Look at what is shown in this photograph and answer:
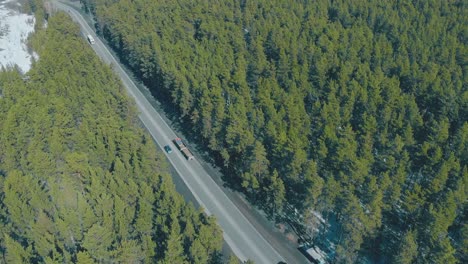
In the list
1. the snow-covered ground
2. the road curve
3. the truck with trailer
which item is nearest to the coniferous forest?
the truck with trailer

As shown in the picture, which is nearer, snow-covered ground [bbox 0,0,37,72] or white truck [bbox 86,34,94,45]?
snow-covered ground [bbox 0,0,37,72]

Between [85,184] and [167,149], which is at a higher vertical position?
[85,184]

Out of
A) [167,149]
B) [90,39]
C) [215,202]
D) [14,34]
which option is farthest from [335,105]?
[14,34]

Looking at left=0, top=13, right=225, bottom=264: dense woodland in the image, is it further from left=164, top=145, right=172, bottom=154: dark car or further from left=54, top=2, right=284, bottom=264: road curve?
left=164, top=145, right=172, bottom=154: dark car

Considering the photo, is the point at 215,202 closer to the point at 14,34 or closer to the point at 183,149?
the point at 183,149

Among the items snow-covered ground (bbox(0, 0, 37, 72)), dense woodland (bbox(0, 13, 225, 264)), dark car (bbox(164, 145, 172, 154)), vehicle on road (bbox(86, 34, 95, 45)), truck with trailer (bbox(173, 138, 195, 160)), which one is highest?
dense woodland (bbox(0, 13, 225, 264))

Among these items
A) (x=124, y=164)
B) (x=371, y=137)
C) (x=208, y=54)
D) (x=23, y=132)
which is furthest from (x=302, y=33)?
(x=23, y=132)
